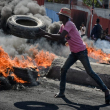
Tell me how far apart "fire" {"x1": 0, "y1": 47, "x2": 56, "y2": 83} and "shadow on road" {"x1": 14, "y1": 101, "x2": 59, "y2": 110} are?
1372mm

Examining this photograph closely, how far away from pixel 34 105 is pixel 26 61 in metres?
3.57

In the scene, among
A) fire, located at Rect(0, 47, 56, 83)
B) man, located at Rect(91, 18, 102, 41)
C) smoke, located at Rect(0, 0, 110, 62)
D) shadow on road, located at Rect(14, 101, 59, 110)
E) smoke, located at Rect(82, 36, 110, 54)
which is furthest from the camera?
man, located at Rect(91, 18, 102, 41)

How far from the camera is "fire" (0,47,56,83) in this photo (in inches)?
208

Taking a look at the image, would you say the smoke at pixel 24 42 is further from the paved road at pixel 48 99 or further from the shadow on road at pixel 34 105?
the shadow on road at pixel 34 105

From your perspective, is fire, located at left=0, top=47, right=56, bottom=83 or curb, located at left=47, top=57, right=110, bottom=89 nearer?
fire, located at left=0, top=47, right=56, bottom=83

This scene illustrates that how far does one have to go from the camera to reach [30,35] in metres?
6.42

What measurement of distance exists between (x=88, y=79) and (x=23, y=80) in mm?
1849

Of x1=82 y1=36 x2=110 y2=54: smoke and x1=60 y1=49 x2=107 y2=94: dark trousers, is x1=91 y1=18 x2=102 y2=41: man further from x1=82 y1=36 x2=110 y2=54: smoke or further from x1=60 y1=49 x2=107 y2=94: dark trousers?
x1=60 y1=49 x2=107 y2=94: dark trousers

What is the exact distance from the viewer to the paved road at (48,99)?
12.6 feet

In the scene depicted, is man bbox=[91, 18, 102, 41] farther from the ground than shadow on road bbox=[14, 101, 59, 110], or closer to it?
closer to it

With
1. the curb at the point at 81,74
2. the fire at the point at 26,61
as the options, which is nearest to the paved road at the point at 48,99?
the curb at the point at 81,74

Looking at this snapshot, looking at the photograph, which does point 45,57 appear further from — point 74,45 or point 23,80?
point 74,45

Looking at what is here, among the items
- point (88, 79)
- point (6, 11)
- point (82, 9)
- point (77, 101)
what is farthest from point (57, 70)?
point (82, 9)

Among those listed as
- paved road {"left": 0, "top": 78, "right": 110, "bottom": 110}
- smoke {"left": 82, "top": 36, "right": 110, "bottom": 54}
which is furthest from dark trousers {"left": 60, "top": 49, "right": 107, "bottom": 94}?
smoke {"left": 82, "top": 36, "right": 110, "bottom": 54}
